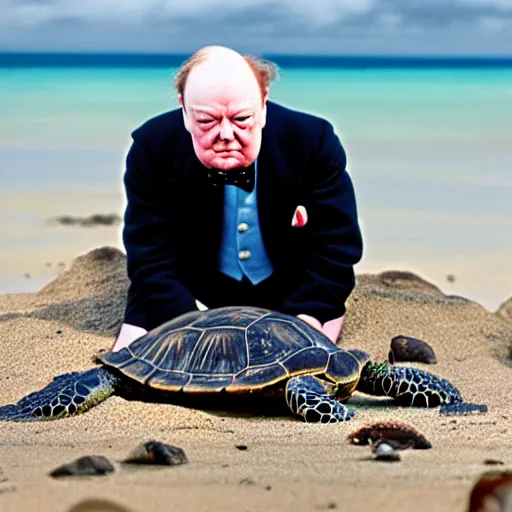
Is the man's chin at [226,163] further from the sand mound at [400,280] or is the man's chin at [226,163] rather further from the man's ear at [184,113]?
the sand mound at [400,280]

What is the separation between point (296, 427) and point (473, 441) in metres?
0.73

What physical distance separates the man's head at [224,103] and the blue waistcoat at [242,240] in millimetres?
237

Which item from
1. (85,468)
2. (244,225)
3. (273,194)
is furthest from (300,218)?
(85,468)

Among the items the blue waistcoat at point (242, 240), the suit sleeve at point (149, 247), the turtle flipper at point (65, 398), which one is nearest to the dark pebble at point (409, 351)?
the blue waistcoat at point (242, 240)

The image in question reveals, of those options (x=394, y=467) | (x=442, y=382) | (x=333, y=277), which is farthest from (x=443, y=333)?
(x=394, y=467)

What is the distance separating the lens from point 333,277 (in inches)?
247

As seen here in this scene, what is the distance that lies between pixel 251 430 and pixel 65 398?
88cm

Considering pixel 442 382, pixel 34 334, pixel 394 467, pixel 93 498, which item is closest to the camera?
pixel 93 498

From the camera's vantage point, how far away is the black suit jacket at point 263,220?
616 cm

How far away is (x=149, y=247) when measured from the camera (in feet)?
20.5

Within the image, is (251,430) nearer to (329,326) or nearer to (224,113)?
(329,326)

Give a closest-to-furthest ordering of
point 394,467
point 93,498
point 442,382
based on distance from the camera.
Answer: point 93,498
point 394,467
point 442,382

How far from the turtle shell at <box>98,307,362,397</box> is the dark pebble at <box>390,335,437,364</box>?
1.19 metres

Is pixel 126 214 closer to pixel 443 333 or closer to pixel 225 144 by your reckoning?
pixel 225 144
